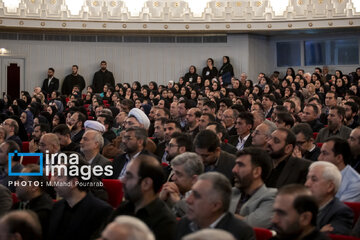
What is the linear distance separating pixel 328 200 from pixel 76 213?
165cm

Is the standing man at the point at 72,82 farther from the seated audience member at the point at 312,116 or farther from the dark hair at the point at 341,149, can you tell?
the dark hair at the point at 341,149

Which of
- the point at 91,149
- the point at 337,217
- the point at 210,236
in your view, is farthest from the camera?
the point at 91,149

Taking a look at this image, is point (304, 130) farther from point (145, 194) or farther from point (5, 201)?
point (5, 201)

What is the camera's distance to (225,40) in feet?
57.6

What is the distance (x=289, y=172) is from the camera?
468 cm

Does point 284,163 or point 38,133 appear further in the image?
point 38,133

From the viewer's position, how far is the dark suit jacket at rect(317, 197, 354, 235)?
3562 millimetres

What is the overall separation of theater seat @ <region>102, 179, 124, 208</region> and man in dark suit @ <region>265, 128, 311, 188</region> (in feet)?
3.94

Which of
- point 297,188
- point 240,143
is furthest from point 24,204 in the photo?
point 240,143

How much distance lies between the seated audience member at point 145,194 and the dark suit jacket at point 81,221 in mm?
343

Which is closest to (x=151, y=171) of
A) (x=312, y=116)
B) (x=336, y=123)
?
(x=336, y=123)

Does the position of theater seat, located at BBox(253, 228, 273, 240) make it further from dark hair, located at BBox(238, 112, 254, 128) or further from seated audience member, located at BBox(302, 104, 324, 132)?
seated audience member, located at BBox(302, 104, 324, 132)

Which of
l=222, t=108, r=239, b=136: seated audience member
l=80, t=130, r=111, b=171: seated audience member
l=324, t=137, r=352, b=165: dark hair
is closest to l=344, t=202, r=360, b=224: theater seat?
l=324, t=137, r=352, b=165: dark hair

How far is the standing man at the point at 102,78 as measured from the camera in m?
16.8
